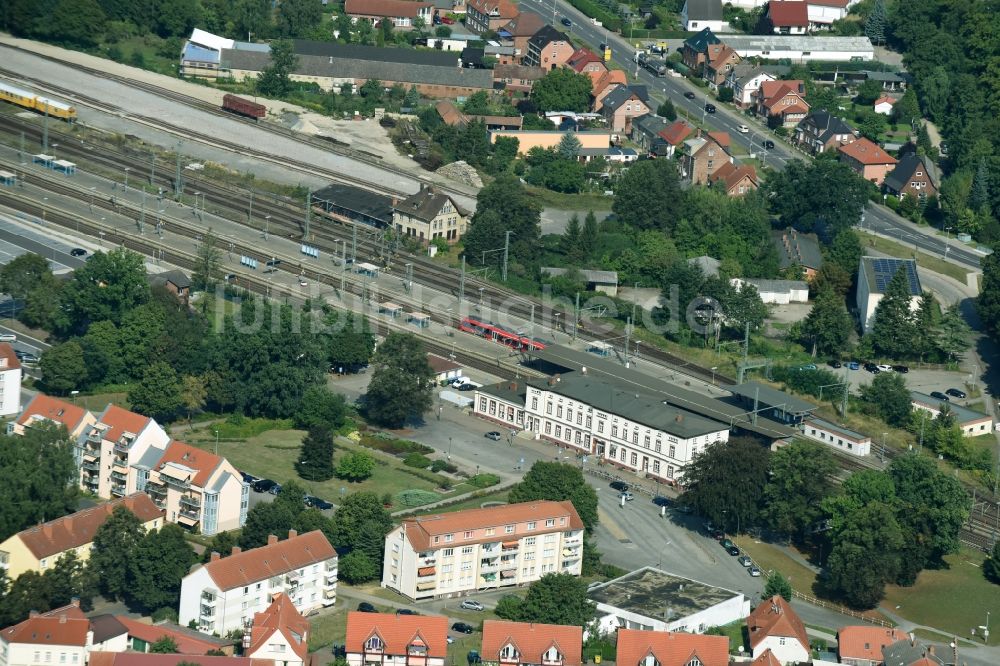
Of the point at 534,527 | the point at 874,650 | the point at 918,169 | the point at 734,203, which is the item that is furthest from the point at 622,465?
the point at 918,169

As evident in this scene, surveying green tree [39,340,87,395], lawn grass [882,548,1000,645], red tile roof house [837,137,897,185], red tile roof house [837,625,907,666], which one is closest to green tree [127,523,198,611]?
green tree [39,340,87,395]

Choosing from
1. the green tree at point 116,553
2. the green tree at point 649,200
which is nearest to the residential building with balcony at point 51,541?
the green tree at point 116,553

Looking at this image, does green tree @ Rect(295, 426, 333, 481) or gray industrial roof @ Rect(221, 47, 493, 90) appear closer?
green tree @ Rect(295, 426, 333, 481)

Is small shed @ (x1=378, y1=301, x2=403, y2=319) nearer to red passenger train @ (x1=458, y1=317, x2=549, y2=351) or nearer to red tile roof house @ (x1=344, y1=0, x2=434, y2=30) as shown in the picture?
red passenger train @ (x1=458, y1=317, x2=549, y2=351)

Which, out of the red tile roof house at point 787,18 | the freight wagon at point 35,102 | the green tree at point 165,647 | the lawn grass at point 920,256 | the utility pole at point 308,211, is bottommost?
the green tree at point 165,647

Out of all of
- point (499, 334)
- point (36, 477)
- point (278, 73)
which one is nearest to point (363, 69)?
point (278, 73)

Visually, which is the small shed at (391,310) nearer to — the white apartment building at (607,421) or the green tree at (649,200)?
the white apartment building at (607,421)

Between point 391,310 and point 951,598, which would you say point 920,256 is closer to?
point 391,310
